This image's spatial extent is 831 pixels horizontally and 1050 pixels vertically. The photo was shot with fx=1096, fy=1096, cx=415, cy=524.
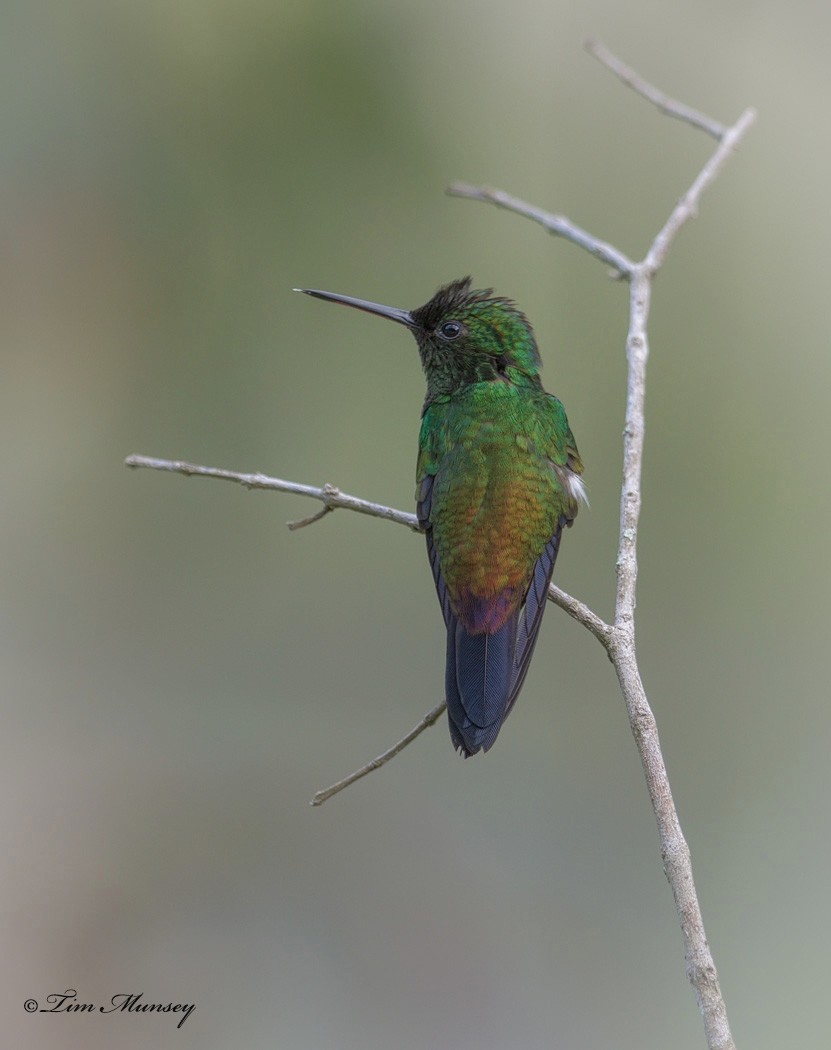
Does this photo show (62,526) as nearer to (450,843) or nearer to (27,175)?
(27,175)

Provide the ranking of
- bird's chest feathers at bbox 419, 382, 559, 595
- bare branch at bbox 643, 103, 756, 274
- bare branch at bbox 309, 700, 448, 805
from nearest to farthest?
1. bare branch at bbox 309, 700, 448, 805
2. bird's chest feathers at bbox 419, 382, 559, 595
3. bare branch at bbox 643, 103, 756, 274

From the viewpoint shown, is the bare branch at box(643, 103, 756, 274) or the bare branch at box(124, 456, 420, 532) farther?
the bare branch at box(643, 103, 756, 274)

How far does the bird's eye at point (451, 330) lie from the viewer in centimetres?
310

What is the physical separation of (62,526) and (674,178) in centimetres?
346

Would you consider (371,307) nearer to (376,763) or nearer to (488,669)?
(488,669)

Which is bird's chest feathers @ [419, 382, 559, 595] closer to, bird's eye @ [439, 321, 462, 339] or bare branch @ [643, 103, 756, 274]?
bird's eye @ [439, 321, 462, 339]

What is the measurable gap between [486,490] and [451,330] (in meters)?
0.71

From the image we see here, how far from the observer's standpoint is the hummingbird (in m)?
2.28

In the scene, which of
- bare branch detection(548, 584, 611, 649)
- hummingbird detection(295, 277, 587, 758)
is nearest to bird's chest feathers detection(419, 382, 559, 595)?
hummingbird detection(295, 277, 587, 758)

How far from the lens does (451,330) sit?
10.2 ft

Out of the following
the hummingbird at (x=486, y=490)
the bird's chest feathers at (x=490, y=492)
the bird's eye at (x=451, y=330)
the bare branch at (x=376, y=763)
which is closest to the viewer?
the bare branch at (x=376, y=763)

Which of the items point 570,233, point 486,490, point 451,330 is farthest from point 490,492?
point 570,233

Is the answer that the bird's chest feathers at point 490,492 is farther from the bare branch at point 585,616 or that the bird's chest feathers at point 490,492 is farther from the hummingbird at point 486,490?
the bare branch at point 585,616

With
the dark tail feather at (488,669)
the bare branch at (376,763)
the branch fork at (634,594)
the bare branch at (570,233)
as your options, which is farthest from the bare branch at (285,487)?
the bare branch at (570,233)
